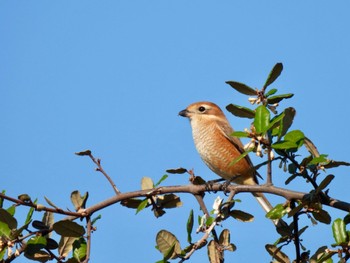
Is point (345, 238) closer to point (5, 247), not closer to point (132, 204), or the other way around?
point (132, 204)

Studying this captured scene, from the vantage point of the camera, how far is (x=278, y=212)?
2.84 m

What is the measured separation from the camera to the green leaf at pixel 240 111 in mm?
2881

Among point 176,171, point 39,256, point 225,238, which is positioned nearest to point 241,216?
point 225,238

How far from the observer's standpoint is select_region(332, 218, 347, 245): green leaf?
2.62m

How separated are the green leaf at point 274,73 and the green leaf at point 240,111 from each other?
0.15 meters

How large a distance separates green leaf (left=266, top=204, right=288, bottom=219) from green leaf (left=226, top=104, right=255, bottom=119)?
0.43m

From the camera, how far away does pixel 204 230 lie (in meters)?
2.82

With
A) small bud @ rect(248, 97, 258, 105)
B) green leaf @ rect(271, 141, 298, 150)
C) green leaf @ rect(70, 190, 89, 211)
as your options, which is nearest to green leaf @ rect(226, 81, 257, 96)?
small bud @ rect(248, 97, 258, 105)

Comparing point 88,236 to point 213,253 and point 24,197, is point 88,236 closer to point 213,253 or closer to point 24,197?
point 24,197

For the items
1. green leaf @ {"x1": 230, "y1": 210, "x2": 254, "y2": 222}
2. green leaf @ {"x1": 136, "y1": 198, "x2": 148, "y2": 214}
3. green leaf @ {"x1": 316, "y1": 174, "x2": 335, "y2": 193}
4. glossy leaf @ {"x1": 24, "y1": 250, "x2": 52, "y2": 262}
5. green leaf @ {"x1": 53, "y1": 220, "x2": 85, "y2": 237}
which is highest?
green leaf @ {"x1": 136, "y1": 198, "x2": 148, "y2": 214}

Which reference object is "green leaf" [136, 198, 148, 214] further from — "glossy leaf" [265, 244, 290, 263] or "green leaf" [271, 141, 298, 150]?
"green leaf" [271, 141, 298, 150]

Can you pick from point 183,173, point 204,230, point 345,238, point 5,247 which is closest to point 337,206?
point 345,238

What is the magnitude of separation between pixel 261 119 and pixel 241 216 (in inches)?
24.6

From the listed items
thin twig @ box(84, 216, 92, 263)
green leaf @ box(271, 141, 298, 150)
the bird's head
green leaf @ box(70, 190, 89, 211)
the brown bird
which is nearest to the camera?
green leaf @ box(271, 141, 298, 150)
